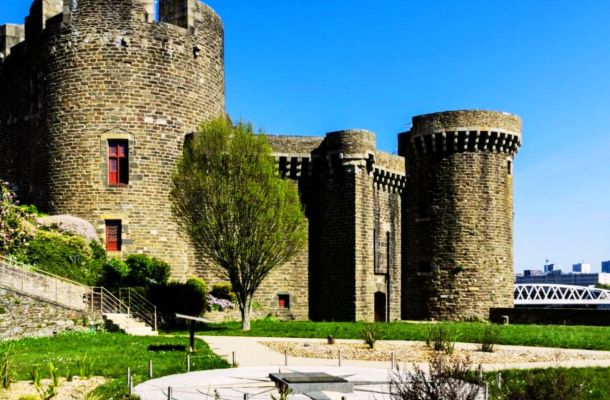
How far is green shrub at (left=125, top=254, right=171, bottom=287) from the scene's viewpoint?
3244cm

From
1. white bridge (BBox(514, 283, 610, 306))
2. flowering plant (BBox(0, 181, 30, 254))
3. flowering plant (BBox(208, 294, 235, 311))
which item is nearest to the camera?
flowering plant (BBox(0, 181, 30, 254))

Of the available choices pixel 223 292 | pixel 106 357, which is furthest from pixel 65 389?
pixel 223 292

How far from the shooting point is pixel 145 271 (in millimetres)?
32812

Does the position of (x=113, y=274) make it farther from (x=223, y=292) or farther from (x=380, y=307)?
(x=380, y=307)

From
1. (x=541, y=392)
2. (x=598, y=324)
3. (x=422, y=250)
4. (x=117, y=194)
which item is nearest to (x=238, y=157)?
(x=117, y=194)

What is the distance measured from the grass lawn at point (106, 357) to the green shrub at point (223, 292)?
10.6 m

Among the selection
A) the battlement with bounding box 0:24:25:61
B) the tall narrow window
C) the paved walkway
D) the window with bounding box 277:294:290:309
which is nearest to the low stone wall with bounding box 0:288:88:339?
the paved walkway

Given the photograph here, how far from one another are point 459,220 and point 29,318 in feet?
79.0

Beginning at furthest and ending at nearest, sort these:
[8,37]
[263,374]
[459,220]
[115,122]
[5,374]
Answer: [459,220] → [8,37] → [115,122] → [263,374] → [5,374]

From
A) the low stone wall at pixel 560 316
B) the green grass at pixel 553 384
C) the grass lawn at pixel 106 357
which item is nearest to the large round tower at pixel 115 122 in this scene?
the grass lawn at pixel 106 357

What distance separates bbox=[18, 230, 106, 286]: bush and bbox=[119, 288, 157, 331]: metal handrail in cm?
170

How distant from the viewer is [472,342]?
81.8ft

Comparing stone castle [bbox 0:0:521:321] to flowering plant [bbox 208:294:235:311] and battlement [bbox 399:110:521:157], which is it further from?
flowering plant [bbox 208:294:235:311]


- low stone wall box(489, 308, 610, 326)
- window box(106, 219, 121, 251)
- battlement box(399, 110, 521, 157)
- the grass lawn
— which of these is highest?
battlement box(399, 110, 521, 157)
